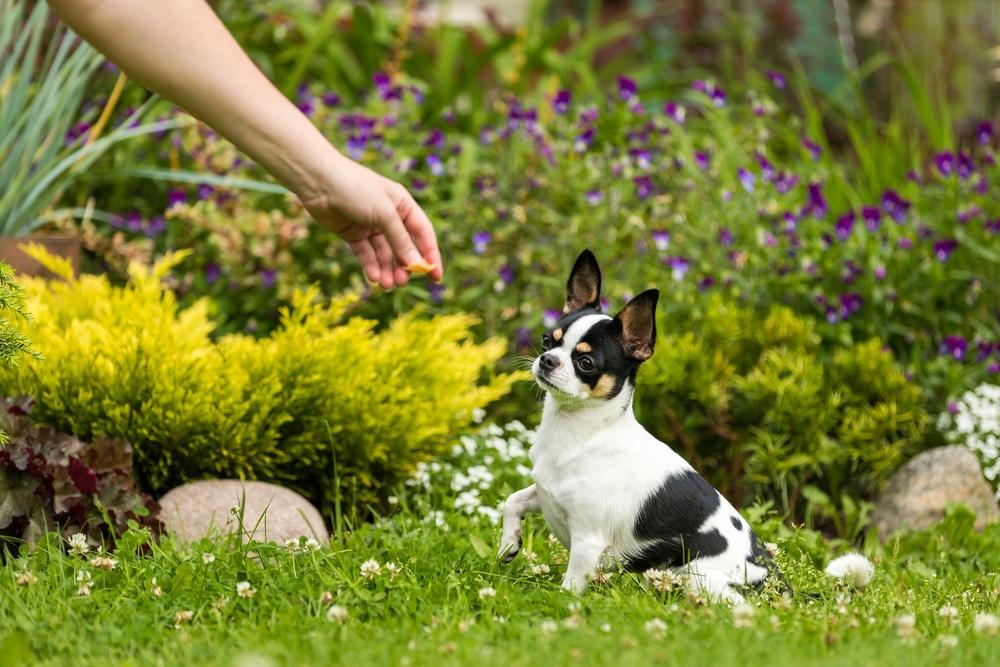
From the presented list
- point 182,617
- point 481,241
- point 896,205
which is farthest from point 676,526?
point 896,205

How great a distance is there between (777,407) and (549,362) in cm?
210

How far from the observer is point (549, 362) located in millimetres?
2779

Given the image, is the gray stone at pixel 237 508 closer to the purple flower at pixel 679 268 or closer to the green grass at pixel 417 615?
the green grass at pixel 417 615

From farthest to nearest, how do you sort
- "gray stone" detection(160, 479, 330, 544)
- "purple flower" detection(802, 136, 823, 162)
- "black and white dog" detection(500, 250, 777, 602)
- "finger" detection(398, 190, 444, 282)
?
"purple flower" detection(802, 136, 823, 162) → "gray stone" detection(160, 479, 330, 544) → "finger" detection(398, 190, 444, 282) → "black and white dog" detection(500, 250, 777, 602)

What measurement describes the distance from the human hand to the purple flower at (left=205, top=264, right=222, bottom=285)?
Result: 7.18 ft

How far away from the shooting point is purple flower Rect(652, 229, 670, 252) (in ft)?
16.7

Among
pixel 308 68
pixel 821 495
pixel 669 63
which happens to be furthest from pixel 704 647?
pixel 669 63

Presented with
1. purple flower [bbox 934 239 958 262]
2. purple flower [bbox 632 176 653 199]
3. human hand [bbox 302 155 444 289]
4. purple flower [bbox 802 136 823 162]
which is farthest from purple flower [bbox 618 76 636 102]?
human hand [bbox 302 155 444 289]

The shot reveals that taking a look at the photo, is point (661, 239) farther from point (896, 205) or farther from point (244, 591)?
point (244, 591)

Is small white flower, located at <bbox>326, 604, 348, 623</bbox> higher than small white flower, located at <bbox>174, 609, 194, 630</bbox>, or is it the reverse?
small white flower, located at <bbox>326, 604, 348, 623</bbox>

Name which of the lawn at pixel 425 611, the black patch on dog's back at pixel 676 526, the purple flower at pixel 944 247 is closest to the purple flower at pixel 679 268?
the purple flower at pixel 944 247

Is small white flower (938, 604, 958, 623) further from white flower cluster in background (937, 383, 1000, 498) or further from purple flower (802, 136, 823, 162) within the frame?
purple flower (802, 136, 823, 162)

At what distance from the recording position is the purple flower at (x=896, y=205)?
17.3 ft

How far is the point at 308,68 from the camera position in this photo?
7.20 metres
